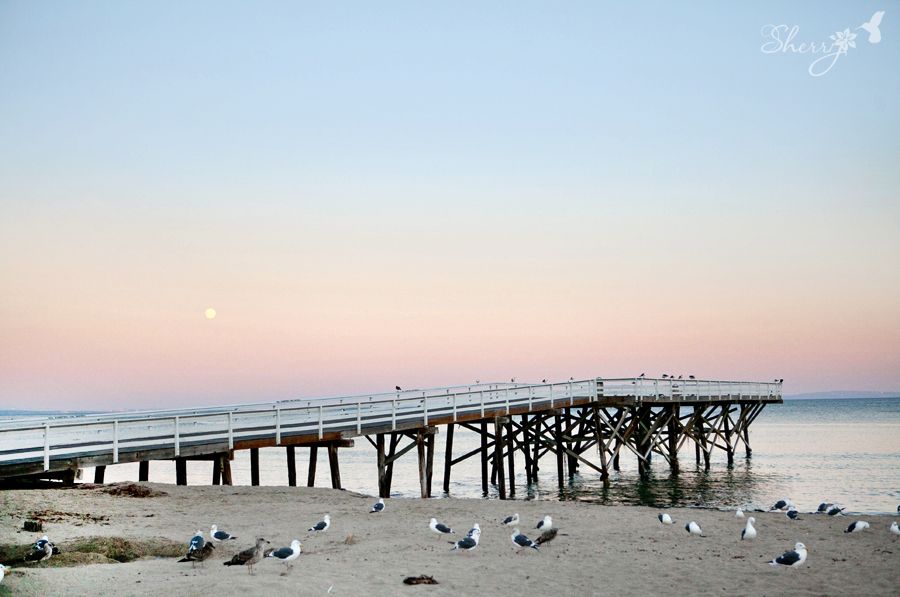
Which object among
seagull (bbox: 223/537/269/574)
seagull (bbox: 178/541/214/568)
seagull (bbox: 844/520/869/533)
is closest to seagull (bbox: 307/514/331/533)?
seagull (bbox: 178/541/214/568)

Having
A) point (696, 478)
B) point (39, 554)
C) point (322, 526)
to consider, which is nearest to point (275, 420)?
point (322, 526)

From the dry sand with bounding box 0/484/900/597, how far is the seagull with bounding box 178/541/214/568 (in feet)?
0.52

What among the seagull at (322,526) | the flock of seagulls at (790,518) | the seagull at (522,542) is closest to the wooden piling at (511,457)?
the flock of seagulls at (790,518)

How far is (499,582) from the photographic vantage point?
45.8ft

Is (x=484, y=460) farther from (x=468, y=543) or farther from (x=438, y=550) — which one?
(x=468, y=543)

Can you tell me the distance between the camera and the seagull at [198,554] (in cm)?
1461

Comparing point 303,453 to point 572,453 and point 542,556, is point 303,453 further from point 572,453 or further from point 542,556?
point 542,556

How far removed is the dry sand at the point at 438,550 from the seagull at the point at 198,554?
160mm

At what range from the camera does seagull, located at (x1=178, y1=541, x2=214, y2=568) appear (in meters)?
14.6

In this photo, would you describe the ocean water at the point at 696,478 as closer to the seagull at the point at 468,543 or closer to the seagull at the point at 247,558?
the seagull at the point at 468,543

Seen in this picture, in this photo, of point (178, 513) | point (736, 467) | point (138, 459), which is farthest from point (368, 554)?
point (736, 467)

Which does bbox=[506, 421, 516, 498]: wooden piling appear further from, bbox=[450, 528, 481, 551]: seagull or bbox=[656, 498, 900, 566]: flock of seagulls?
bbox=[450, 528, 481, 551]: seagull

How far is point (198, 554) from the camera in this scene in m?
14.6

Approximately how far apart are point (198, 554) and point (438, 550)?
15.2 ft
